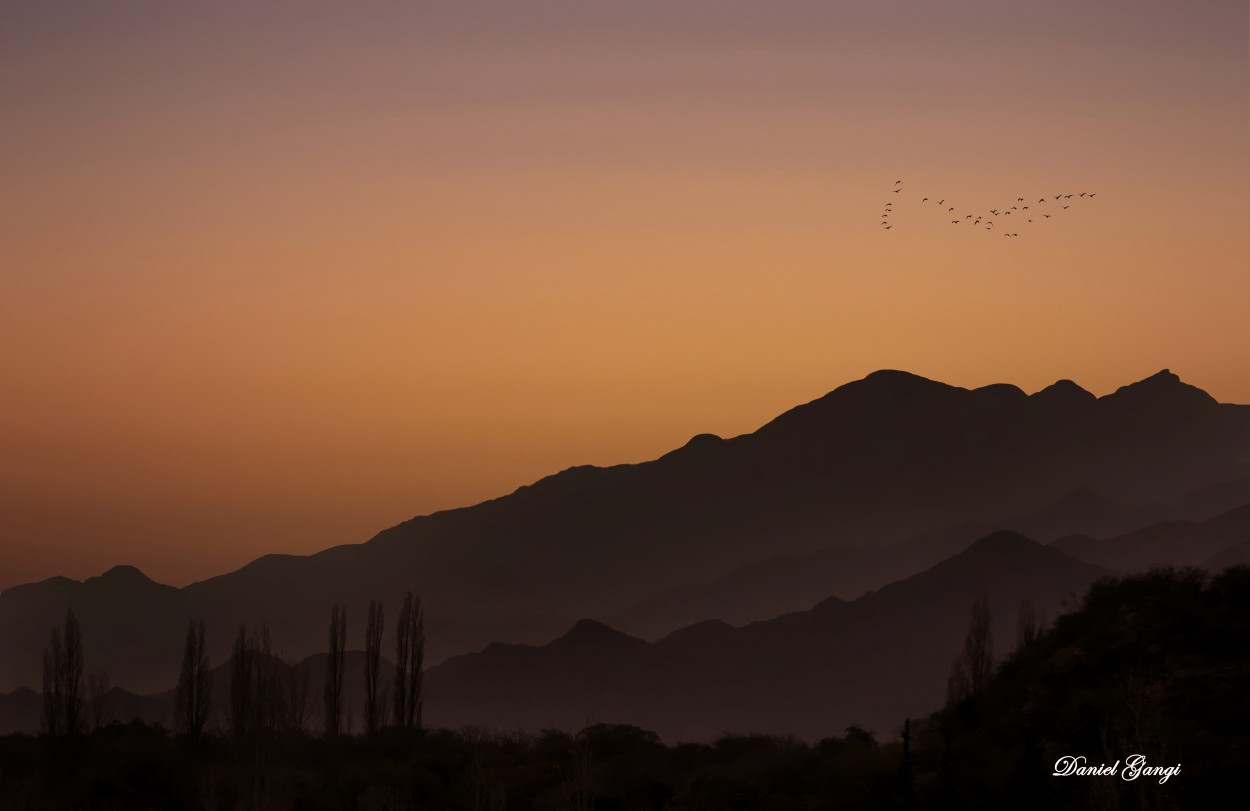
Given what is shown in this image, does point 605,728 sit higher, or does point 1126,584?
point 1126,584

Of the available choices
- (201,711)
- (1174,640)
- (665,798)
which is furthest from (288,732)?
(1174,640)

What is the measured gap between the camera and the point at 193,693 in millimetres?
102688

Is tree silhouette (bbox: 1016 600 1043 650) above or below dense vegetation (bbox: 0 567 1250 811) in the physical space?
above

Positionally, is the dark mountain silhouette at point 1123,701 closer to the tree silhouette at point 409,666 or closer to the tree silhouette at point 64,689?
the tree silhouette at point 409,666

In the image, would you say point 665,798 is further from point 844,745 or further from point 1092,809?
point 1092,809

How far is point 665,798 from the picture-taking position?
62.6 metres

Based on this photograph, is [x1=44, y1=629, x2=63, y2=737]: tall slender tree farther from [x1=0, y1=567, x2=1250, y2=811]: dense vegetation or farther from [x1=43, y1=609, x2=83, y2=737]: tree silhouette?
[x1=0, y1=567, x2=1250, y2=811]: dense vegetation

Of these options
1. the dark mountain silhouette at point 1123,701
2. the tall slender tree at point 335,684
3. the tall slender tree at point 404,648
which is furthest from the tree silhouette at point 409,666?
the dark mountain silhouette at point 1123,701

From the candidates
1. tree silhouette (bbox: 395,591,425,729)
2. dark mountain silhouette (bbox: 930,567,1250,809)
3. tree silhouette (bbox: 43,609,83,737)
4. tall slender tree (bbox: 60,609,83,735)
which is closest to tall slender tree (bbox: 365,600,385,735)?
tree silhouette (bbox: 395,591,425,729)

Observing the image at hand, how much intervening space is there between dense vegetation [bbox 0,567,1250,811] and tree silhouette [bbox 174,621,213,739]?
47.5ft

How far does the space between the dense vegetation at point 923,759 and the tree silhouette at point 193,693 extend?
14.5 metres

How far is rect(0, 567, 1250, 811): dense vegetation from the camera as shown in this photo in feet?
154

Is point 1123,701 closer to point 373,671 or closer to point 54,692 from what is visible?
point 373,671

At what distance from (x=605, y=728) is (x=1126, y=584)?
1218 inches
